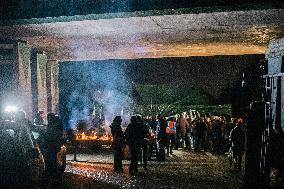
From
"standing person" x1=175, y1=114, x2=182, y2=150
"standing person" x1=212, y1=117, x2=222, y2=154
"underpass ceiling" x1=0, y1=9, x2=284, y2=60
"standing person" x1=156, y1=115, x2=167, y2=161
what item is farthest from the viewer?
"standing person" x1=175, y1=114, x2=182, y2=150

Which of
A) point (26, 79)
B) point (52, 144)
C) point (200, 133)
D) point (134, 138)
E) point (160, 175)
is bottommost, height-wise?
point (160, 175)

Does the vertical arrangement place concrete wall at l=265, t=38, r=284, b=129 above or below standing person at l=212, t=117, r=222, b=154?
above

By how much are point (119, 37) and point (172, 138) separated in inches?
279

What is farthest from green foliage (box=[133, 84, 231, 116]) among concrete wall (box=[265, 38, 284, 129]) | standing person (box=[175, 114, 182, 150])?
concrete wall (box=[265, 38, 284, 129])

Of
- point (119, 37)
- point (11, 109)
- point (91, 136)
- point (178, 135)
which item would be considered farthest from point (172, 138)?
point (11, 109)

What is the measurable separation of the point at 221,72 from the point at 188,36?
461 inches

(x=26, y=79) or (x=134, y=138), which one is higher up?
(x=26, y=79)

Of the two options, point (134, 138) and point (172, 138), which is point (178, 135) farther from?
point (134, 138)

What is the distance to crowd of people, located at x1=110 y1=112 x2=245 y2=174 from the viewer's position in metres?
15.2

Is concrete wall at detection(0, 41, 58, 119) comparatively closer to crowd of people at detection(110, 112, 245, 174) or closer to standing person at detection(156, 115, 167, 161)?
crowd of people at detection(110, 112, 245, 174)

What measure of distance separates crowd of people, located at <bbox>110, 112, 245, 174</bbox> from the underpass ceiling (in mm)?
3490

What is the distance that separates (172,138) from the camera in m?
22.9

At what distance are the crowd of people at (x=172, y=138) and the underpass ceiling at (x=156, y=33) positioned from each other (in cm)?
349

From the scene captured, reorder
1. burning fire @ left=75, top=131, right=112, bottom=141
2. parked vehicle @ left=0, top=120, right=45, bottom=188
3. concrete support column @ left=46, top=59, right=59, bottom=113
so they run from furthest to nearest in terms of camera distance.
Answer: concrete support column @ left=46, top=59, right=59, bottom=113
burning fire @ left=75, top=131, right=112, bottom=141
parked vehicle @ left=0, top=120, right=45, bottom=188
